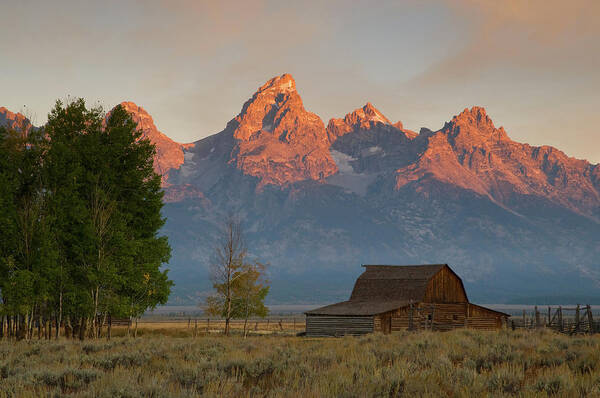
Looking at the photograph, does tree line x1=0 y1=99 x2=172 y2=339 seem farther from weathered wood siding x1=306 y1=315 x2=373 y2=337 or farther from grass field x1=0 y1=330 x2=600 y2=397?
weathered wood siding x1=306 y1=315 x2=373 y2=337

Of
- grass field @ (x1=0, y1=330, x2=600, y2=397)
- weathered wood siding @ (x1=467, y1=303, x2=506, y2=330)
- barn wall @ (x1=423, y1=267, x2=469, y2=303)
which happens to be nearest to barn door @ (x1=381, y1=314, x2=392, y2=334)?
barn wall @ (x1=423, y1=267, x2=469, y2=303)

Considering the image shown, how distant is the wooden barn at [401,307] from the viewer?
56281 millimetres

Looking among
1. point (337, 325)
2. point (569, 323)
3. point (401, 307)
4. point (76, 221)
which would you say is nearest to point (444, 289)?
point (401, 307)

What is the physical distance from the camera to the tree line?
29.0m

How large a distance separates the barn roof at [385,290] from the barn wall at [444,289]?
655mm

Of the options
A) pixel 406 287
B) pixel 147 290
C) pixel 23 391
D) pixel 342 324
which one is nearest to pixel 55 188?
pixel 147 290

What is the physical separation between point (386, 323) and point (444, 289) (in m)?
8.79

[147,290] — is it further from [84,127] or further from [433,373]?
[433,373]

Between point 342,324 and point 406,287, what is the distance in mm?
8291

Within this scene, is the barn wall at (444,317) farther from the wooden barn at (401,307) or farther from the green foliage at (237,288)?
the green foliage at (237,288)

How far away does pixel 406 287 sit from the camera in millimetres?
60281

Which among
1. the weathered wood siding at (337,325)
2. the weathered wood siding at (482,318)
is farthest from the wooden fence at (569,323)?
the weathered wood siding at (337,325)

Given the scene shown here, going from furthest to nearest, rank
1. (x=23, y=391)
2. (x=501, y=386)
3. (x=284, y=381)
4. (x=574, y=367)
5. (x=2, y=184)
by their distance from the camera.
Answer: (x=2, y=184) < (x=574, y=367) < (x=284, y=381) < (x=501, y=386) < (x=23, y=391)

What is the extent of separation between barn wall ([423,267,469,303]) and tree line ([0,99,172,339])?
33115 millimetres
